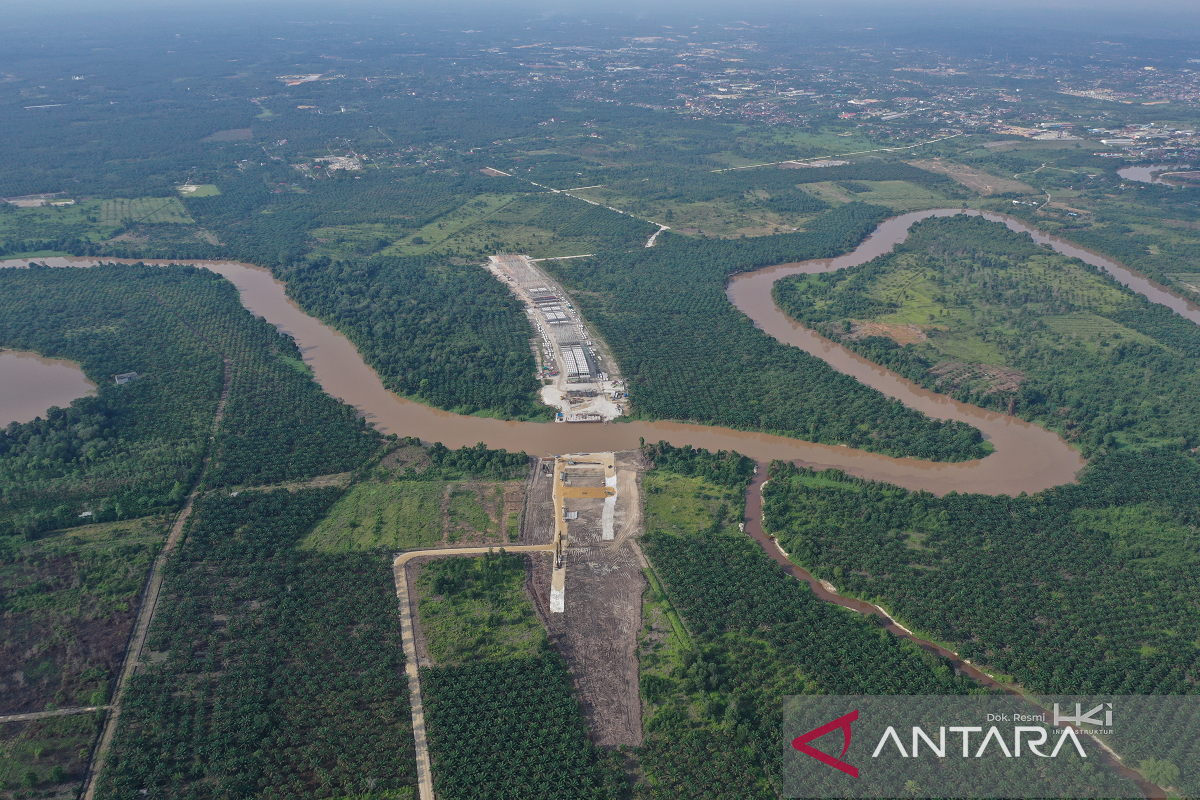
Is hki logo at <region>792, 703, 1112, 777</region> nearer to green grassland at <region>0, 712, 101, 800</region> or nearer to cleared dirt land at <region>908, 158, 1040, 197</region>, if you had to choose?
green grassland at <region>0, 712, 101, 800</region>

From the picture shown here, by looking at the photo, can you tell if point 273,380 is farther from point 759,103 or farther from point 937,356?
point 759,103

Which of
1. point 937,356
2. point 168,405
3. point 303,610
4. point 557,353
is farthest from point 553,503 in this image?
point 937,356

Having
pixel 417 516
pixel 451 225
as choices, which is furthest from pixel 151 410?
pixel 451 225

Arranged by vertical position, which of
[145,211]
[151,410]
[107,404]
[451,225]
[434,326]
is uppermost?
[451,225]

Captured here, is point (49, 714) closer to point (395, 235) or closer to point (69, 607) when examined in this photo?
point (69, 607)

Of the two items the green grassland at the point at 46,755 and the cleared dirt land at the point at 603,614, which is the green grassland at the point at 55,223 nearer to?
the green grassland at the point at 46,755

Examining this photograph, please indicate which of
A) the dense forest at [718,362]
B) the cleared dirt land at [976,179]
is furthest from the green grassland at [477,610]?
the cleared dirt land at [976,179]
